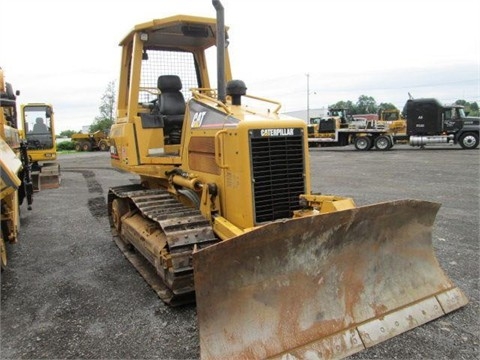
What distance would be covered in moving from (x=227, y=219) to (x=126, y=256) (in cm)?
176

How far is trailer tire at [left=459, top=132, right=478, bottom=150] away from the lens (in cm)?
2286

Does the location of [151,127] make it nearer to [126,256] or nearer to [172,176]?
[172,176]

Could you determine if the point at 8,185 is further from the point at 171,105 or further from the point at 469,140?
the point at 469,140

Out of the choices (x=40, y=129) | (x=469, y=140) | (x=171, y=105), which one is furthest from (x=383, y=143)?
(x=171, y=105)

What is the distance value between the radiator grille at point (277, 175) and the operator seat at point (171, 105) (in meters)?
2.02

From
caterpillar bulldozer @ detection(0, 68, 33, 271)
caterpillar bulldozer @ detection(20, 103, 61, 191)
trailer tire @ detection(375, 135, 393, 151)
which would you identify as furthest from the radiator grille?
→ trailer tire @ detection(375, 135, 393, 151)

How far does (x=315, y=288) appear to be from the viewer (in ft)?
10.8

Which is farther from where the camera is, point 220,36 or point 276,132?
point 220,36

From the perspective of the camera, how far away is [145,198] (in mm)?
5059

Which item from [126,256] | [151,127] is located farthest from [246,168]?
[126,256]

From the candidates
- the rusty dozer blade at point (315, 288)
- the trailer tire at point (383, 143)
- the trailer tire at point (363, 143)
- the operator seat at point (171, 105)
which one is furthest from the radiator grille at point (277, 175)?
the trailer tire at point (363, 143)

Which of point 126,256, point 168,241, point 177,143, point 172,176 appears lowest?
point 126,256

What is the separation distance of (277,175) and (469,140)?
22377mm

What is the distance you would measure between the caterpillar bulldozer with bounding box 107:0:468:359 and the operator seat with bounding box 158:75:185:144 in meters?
0.01
